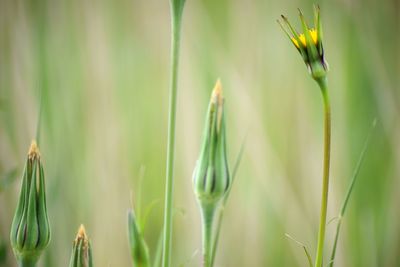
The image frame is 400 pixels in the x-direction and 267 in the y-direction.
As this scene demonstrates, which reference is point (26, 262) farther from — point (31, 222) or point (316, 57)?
point (316, 57)

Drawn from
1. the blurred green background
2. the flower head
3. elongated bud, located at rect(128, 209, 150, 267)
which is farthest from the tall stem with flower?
the blurred green background

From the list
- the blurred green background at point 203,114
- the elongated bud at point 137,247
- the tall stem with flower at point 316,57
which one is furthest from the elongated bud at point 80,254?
the blurred green background at point 203,114

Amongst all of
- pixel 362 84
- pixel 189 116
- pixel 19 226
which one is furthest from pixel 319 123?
pixel 19 226

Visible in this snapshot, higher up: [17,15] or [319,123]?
[17,15]

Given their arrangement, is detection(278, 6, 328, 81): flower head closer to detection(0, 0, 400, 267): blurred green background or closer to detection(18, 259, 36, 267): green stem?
detection(18, 259, 36, 267): green stem

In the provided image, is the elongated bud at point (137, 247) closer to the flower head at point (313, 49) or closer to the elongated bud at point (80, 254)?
the elongated bud at point (80, 254)

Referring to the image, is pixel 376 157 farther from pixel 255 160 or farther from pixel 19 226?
pixel 19 226

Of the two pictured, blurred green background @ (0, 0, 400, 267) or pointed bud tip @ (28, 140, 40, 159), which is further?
blurred green background @ (0, 0, 400, 267)
